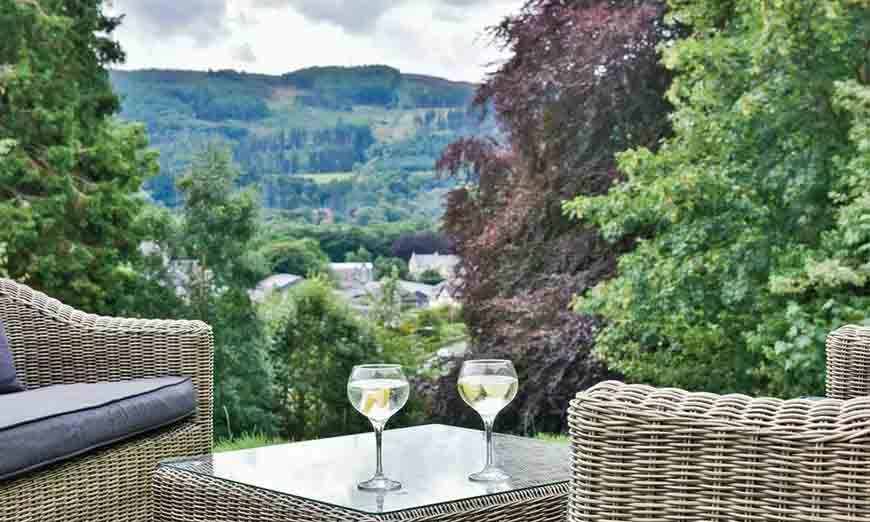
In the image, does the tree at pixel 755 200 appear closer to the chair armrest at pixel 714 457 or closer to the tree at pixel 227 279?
the tree at pixel 227 279

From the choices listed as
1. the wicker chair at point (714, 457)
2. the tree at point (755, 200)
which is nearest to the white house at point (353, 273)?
the tree at point (755, 200)

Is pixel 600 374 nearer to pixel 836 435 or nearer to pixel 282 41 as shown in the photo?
pixel 282 41

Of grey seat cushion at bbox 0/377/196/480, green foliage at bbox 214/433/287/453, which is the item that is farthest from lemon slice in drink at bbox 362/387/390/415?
green foliage at bbox 214/433/287/453

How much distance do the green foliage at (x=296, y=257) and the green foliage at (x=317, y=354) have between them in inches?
7.9

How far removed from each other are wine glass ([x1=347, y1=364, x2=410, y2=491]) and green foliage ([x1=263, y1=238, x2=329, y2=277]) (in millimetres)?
4186

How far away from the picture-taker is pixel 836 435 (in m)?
1.16

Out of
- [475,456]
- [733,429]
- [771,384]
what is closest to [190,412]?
[475,456]

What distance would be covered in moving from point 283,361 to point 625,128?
2195 millimetres

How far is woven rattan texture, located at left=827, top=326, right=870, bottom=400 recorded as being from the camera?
7.22ft

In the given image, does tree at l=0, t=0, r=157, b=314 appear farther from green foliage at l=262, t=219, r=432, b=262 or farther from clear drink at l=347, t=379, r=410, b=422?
clear drink at l=347, t=379, r=410, b=422

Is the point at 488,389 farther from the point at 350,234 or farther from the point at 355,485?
the point at 350,234

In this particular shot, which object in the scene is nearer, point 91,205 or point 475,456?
point 475,456

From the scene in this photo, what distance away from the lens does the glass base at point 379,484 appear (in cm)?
181

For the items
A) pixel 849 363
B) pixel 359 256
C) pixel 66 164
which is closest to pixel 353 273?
pixel 359 256
